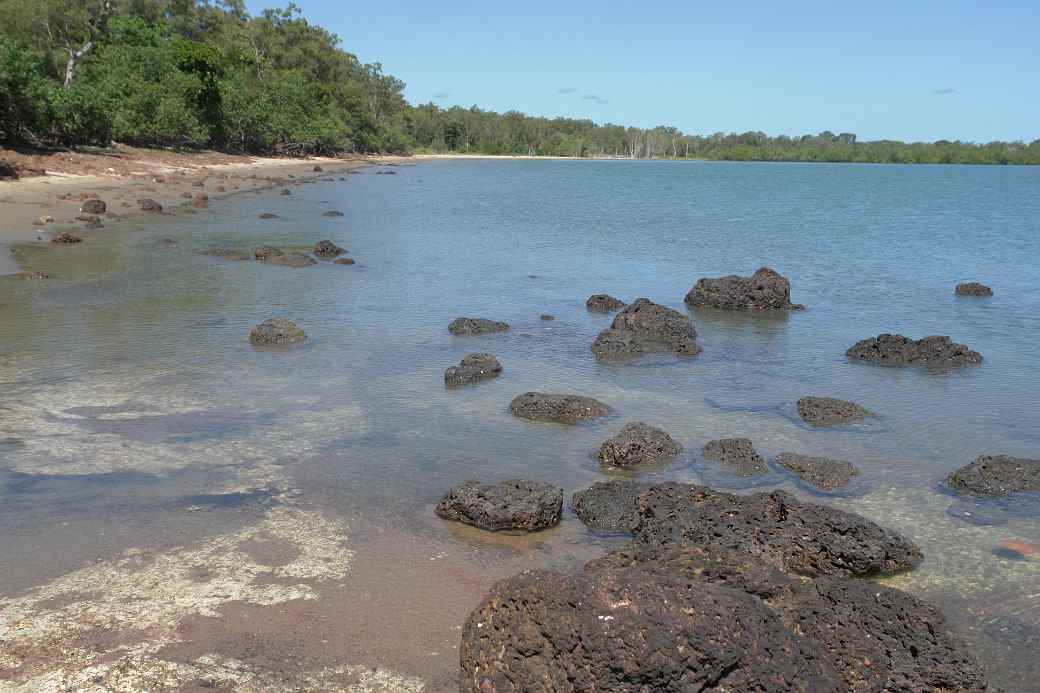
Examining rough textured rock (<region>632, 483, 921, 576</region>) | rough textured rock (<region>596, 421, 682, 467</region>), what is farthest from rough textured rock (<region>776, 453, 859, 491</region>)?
rough textured rock (<region>632, 483, 921, 576</region>)

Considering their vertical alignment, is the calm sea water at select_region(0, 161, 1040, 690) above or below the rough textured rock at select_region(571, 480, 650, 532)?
below

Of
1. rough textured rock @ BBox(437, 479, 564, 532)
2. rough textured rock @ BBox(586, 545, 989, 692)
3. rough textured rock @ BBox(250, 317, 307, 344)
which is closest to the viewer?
rough textured rock @ BBox(586, 545, 989, 692)

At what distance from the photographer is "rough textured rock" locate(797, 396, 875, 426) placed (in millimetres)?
11070

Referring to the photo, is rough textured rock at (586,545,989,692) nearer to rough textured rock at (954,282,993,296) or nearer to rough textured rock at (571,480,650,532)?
rough textured rock at (571,480,650,532)

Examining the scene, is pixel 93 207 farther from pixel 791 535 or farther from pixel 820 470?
pixel 791 535

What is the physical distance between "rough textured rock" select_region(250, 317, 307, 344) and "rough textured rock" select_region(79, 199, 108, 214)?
19241mm

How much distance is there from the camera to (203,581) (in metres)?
6.45

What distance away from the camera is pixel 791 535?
279 inches

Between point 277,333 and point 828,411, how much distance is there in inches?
342

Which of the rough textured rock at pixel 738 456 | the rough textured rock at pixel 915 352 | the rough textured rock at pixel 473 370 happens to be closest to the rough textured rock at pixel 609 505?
the rough textured rock at pixel 738 456

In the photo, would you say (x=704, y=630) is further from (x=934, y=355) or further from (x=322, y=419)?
(x=934, y=355)

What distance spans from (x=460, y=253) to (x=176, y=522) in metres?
21.7

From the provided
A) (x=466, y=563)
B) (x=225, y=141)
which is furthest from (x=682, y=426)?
(x=225, y=141)

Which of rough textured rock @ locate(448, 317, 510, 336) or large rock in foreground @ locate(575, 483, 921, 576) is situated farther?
rough textured rock @ locate(448, 317, 510, 336)
